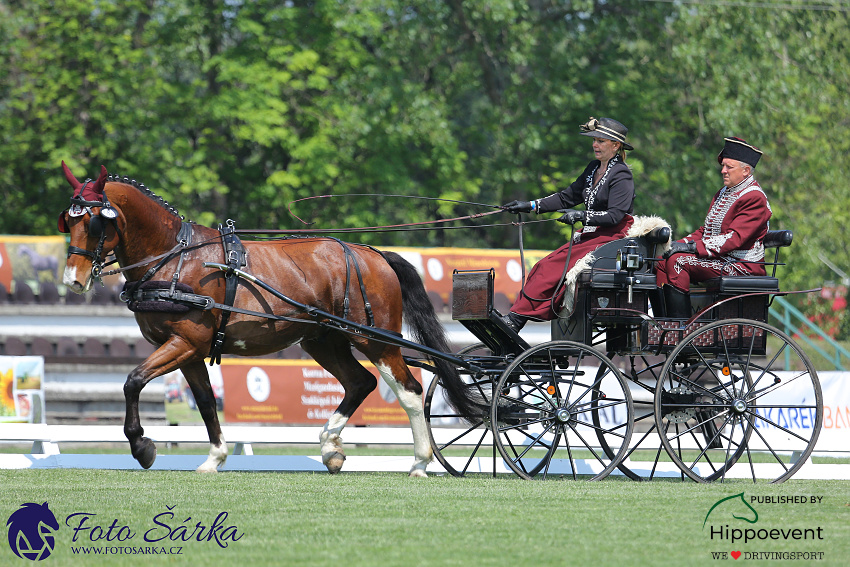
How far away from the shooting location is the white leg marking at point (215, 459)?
7.18 metres

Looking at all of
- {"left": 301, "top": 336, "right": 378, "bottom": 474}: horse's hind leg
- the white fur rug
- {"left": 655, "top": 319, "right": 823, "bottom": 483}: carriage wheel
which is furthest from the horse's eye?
{"left": 655, "top": 319, "right": 823, "bottom": 483}: carriage wheel

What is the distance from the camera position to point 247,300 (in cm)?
707

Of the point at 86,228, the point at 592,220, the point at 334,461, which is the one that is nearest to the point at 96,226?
the point at 86,228

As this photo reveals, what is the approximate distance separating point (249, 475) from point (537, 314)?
2.25m

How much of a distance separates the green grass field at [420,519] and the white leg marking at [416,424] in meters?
0.61

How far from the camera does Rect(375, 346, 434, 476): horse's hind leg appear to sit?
7.29m

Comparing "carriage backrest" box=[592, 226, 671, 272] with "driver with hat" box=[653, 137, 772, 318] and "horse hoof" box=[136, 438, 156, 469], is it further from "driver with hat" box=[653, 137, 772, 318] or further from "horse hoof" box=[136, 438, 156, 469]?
"horse hoof" box=[136, 438, 156, 469]

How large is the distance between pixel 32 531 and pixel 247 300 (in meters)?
2.68

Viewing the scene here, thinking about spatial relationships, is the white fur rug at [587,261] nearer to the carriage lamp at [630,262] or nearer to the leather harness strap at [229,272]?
the carriage lamp at [630,262]

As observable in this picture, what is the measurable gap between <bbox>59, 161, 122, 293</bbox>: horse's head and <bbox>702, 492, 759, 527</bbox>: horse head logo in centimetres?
411

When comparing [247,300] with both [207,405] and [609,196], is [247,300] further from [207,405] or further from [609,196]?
[609,196]

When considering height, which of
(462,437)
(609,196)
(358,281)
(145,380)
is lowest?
(462,437)

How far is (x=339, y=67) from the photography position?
20.4 meters

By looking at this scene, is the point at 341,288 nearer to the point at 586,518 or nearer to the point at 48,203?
the point at 586,518
